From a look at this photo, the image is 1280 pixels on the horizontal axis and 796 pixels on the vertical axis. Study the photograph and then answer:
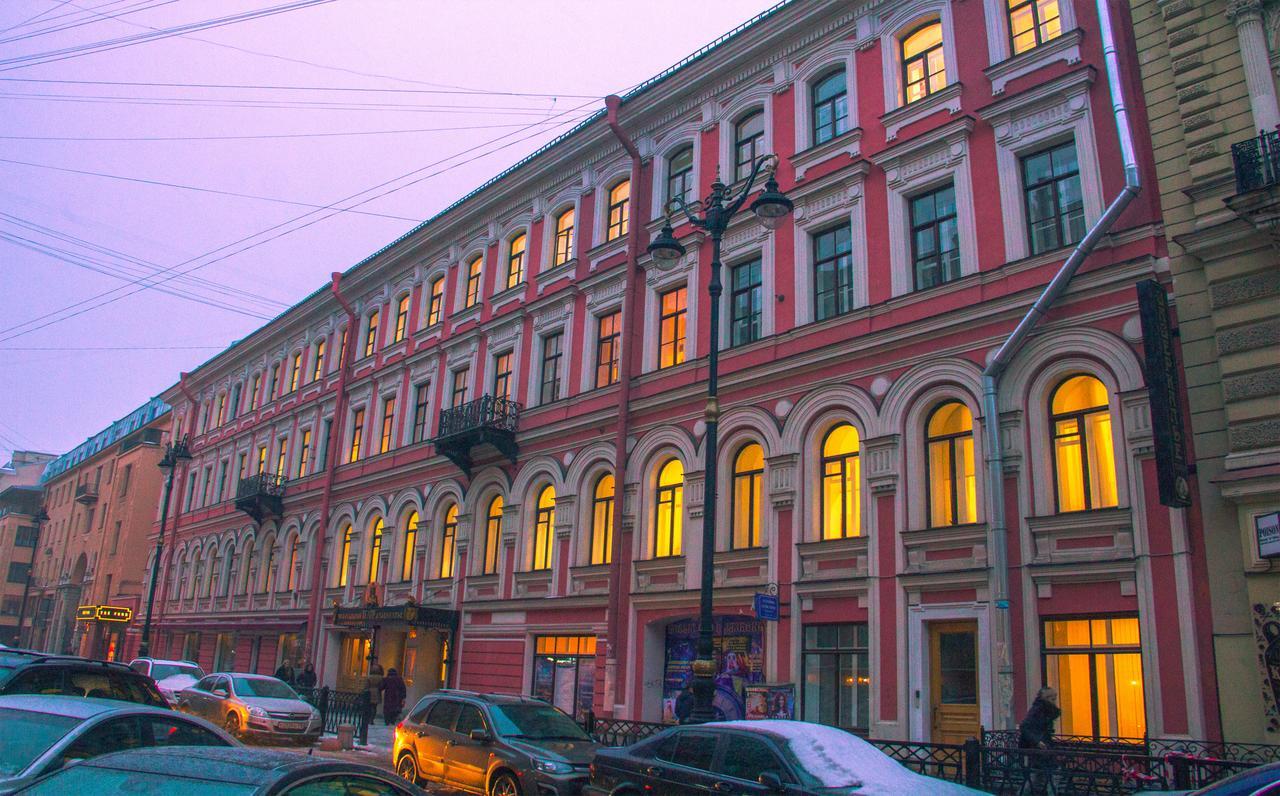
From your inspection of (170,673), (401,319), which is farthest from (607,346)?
(170,673)

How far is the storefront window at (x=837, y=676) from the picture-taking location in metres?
17.4

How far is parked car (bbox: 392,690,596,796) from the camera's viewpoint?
11.8 metres

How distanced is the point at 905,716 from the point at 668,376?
9.83 m

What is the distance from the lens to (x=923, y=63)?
19.7 m

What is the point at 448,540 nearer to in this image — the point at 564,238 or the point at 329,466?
the point at 329,466

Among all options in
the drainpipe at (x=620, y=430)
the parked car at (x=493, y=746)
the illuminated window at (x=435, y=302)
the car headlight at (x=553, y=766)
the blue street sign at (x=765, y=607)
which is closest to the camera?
the car headlight at (x=553, y=766)

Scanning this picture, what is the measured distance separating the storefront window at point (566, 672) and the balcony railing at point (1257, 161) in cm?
1643

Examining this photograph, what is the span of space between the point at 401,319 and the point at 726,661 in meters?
20.4

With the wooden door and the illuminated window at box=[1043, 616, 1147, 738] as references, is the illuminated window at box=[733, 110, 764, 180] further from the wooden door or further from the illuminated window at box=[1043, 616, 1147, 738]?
the illuminated window at box=[1043, 616, 1147, 738]

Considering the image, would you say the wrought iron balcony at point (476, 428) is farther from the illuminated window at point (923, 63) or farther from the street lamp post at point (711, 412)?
the illuminated window at point (923, 63)

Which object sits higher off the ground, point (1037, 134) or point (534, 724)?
point (1037, 134)

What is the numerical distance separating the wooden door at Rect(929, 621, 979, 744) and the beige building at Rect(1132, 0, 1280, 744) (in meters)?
3.81

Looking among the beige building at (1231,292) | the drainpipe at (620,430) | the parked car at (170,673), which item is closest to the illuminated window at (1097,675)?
the beige building at (1231,292)

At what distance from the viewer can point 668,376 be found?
22953mm
